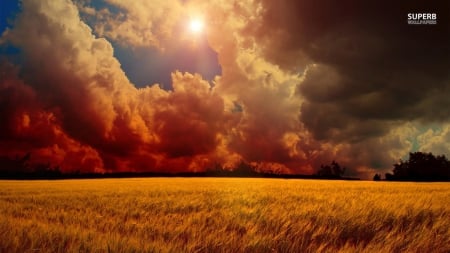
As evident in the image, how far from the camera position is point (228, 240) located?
436cm

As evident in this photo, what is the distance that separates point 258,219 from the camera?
6.13 meters

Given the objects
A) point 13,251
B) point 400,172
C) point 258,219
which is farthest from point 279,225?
point 400,172

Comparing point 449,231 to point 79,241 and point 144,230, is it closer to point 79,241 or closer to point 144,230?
point 144,230

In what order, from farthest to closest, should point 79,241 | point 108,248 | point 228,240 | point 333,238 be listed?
point 333,238, point 228,240, point 79,241, point 108,248

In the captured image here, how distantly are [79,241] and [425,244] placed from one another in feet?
12.9

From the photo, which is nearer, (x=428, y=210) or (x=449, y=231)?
(x=449, y=231)

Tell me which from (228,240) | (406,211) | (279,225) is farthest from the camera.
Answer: (406,211)

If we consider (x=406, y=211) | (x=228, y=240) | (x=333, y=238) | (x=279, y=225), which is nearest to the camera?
(x=228, y=240)

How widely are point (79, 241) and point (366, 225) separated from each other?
4.28 metres

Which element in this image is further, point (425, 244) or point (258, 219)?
point (258, 219)

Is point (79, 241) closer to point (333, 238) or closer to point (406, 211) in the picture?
point (333, 238)

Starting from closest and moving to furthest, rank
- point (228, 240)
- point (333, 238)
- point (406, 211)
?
1. point (228, 240)
2. point (333, 238)
3. point (406, 211)

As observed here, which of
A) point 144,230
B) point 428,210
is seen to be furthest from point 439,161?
point 144,230

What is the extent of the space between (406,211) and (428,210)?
75cm
